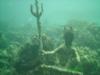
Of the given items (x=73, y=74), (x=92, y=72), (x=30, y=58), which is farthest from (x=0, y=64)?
(x=73, y=74)

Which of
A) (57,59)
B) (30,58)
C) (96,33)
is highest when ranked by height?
(30,58)

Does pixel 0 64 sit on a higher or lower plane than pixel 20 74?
lower

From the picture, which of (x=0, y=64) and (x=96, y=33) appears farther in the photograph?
(x=96, y=33)

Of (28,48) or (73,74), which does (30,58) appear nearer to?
(28,48)

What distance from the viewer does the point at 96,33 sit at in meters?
24.7

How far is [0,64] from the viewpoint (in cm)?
1438

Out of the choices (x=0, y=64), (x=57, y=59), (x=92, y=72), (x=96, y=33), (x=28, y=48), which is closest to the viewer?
(x=28, y=48)

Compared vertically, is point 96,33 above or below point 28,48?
below

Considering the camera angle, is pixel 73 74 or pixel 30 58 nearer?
pixel 73 74

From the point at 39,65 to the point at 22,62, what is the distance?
55cm

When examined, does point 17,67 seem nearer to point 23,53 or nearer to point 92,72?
point 23,53

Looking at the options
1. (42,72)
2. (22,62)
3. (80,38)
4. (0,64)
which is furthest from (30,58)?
(80,38)

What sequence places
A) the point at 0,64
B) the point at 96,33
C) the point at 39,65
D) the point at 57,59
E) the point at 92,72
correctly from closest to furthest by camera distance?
the point at 39,65 → the point at 57,59 → the point at 92,72 → the point at 0,64 → the point at 96,33

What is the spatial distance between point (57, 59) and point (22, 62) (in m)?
1.67
